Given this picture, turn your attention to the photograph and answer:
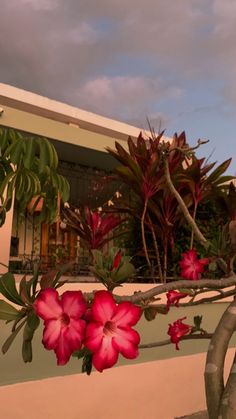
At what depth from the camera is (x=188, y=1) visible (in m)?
3.92

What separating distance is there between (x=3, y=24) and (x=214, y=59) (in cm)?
329

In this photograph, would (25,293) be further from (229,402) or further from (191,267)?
(191,267)

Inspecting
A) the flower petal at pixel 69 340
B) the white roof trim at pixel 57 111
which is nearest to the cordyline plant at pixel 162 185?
the flower petal at pixel 69 340

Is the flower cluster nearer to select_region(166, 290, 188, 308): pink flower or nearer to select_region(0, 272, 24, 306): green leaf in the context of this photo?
select_region(0, 272, 24, 306): green leaf

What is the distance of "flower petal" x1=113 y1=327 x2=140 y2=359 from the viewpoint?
964 millimetres

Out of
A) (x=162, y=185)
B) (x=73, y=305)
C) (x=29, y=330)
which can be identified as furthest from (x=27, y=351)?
(x=162, y=185)

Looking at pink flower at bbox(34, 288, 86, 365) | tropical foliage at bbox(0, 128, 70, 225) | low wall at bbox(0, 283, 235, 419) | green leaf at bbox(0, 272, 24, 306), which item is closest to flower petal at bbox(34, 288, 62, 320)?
pink flower at bbox(34, 288, 86, 365)

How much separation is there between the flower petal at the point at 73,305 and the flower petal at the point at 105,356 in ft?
0.29

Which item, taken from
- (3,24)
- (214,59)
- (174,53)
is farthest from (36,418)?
(3,24)

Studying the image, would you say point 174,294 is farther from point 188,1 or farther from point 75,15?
point 75,15

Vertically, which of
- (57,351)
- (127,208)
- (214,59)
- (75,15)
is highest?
(75,15)

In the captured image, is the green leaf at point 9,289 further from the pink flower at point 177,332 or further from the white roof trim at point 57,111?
the white roof trim at point 57,111

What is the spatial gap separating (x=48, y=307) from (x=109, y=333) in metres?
0.15

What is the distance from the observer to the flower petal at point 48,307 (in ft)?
3.31
